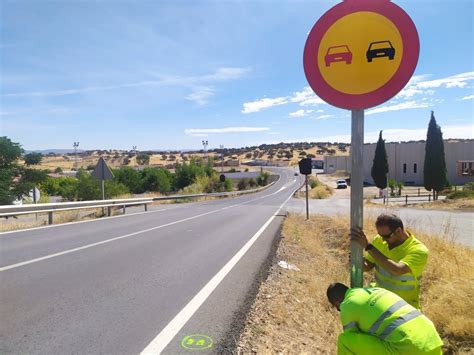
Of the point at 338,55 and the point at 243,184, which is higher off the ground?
the point at 338,55

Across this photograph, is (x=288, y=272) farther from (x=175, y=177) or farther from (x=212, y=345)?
(x=175, y=177)

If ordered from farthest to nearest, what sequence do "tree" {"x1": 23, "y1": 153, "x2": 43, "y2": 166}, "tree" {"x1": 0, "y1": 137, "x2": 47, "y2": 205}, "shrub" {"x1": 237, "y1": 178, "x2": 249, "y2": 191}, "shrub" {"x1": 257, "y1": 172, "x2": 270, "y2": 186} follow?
1. "shrub" {"x1": 257, "y1": 172, "x2": 270, "y2": 186}
2. "shrub" {"x1": 237, "y1": 178, "x2": 249, "y2": 191}
3. "tree" {"x1": 23, "y1": 153, "x2": 43, "y2": 166}
4. "tree" {"x1": 0, "y1": 137, "x2": 47, "y2": 205}

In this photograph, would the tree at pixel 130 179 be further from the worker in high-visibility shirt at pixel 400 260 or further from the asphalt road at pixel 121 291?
the worker in high-visibility shirt at pixel 400 260

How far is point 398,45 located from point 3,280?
6.24m

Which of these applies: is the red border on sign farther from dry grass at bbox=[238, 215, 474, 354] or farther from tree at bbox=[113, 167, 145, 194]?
tree at bbox=[113, 167, 145, 194]

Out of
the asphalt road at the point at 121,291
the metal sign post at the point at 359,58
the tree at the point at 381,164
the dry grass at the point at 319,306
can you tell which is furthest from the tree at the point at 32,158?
the tree at the point at 381,164

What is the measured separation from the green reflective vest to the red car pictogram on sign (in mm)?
1338

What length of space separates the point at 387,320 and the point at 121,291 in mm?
4182

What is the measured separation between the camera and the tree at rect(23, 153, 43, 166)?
135ft

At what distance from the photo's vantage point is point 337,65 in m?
2.24

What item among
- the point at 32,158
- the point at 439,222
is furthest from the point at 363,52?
the point at 32,158

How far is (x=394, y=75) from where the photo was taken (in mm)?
2150

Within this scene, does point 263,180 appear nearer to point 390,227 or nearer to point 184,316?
point 184,316

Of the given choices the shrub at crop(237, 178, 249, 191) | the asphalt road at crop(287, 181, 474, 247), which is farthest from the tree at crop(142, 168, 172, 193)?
the asphalt road at crop(287, 181, 474, 247)
